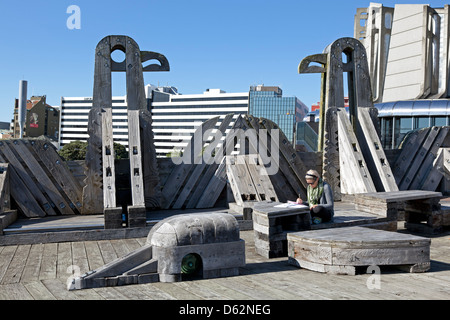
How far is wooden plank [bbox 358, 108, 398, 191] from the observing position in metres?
9.81

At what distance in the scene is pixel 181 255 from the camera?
198 inches

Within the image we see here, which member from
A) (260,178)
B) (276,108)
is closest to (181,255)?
(260,178)

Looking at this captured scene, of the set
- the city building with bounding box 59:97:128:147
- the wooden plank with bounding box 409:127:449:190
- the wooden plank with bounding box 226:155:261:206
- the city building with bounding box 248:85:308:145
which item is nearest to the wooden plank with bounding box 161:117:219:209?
the wooden plank with bounding box 226:155:261:206

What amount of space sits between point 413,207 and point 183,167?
15.7ft

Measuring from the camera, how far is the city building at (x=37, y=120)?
98.2m

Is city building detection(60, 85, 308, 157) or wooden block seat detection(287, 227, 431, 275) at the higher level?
city building detection(60, 85, 308, 157)

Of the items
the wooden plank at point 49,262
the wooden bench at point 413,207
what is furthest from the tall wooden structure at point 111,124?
the wooden bench at point 413,207

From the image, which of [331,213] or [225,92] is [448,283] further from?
[225,92]

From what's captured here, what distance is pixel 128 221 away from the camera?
→ 25.9 ft

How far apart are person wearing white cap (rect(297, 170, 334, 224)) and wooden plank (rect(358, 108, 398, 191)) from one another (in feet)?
11.2

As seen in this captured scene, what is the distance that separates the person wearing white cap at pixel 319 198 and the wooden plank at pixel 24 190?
5292 millimetres

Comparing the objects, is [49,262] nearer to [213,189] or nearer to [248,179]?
[213,189]

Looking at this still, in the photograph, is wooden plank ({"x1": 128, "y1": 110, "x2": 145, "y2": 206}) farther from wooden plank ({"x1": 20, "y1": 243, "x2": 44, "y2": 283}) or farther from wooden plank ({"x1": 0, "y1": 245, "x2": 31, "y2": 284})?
wooden plank ({"x1": 0, "y1": 245, "x2": 31, "y2": 284})

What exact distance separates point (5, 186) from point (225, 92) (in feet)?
398
